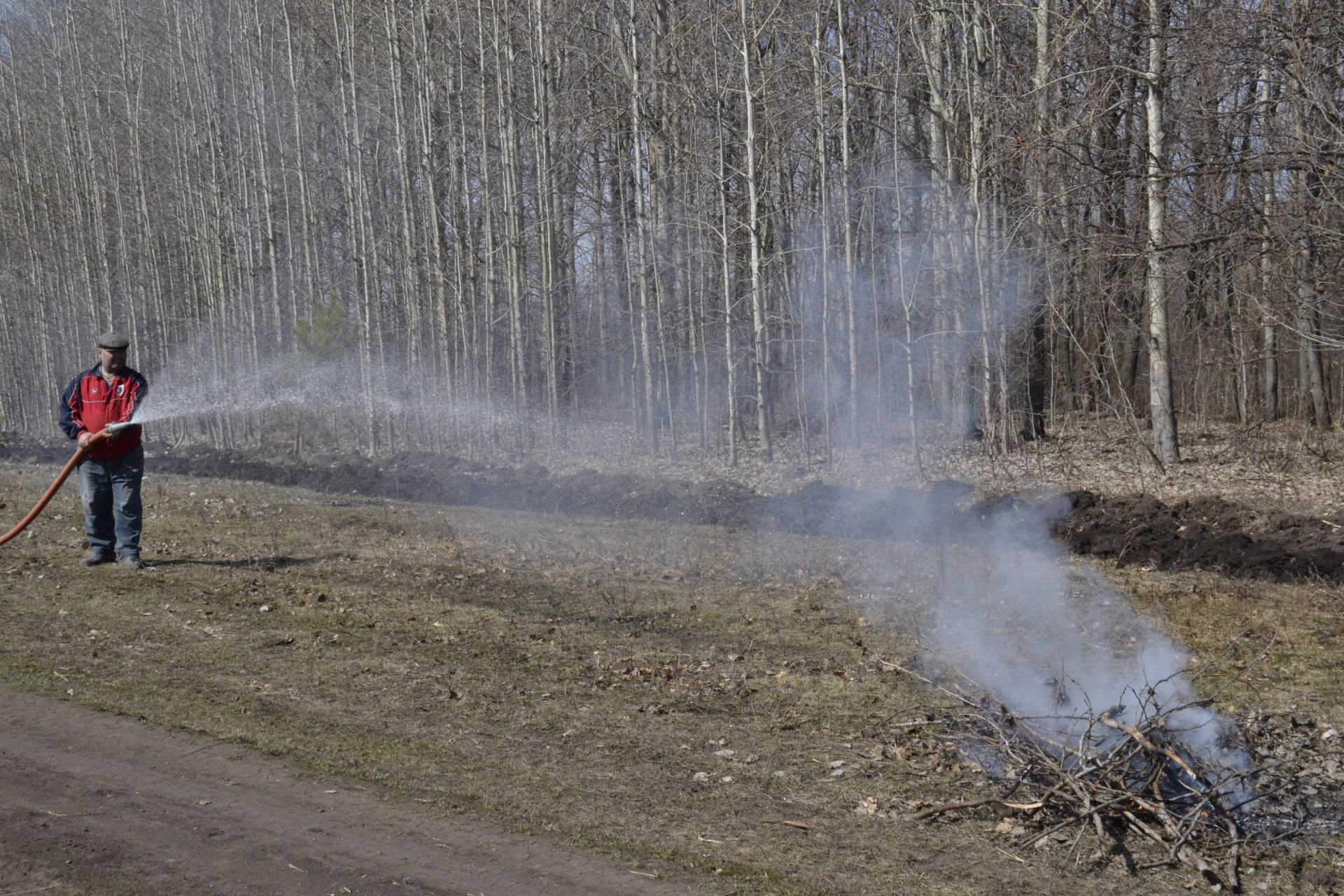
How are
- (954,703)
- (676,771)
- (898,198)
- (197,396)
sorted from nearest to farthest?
(676,771) → (954,703) → (898,198) → (197,396)

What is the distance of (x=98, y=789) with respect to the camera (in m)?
5.50

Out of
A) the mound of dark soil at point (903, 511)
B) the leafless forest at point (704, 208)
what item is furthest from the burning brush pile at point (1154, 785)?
the leafless forest at point (704, 208)

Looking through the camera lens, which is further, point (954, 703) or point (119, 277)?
point (119, 277)

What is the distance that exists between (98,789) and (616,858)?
2.73m

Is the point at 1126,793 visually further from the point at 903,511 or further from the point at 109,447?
the point at 109,447

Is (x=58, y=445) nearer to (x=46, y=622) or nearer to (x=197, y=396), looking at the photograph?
(x=197, y=396)

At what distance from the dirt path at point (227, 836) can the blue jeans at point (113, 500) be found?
16.9ft

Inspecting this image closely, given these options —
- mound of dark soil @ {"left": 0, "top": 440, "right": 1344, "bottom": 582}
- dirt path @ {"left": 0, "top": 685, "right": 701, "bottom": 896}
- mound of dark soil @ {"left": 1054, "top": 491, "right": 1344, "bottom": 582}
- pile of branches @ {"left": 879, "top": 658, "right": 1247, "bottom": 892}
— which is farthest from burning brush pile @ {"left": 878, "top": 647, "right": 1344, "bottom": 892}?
mound of dark soil @ {"left": 0, "top": 440, "right": 1344, "bottom": 582}

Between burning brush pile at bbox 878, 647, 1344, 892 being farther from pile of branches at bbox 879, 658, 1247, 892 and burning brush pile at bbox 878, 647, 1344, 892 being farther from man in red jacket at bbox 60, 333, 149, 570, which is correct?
man in red jacket at bbox 60, 333, 149, 570

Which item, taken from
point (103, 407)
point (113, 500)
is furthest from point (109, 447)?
point (113, 500)

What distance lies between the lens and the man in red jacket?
1069 centimetres

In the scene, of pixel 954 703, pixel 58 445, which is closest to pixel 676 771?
pixel 954 703

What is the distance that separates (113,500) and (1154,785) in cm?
1001

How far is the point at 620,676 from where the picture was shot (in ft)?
25.7
